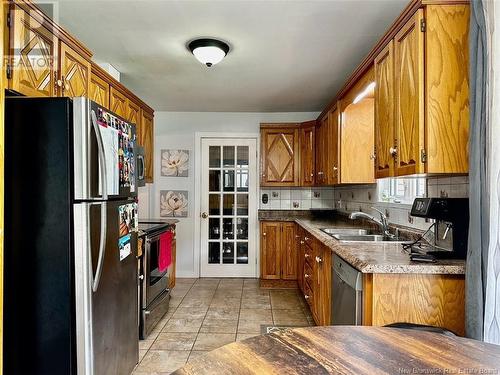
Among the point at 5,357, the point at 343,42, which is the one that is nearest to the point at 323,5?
the point at 343,42

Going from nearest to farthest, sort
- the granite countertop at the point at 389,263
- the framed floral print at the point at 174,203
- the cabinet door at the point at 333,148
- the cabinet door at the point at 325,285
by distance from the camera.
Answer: the granite countertop at the point at 389,263
the cabinet door at the point at 325,285
the cabinet door at the point at 333,148
the framed floral print at the point at 174,203

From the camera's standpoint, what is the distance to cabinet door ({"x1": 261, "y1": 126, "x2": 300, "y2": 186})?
4527 millimetres

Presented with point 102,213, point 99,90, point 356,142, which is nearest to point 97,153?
point 102,213

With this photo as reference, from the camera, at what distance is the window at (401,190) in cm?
246

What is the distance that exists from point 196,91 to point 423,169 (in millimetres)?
2934

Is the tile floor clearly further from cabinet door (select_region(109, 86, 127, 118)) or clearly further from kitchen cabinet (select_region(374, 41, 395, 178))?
cabinet door (select_region(109, 86, 127, 118))

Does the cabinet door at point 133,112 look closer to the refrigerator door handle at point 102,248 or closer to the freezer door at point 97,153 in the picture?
the freezer door at point 97,153

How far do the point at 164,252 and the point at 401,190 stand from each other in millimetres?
2296

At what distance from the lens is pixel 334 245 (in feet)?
6.91

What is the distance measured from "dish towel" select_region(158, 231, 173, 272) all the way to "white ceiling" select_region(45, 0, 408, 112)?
1.66 meters

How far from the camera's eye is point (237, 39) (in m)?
2.55

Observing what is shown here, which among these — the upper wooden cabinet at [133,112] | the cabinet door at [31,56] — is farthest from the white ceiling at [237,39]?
the cabinet door at [31,56]

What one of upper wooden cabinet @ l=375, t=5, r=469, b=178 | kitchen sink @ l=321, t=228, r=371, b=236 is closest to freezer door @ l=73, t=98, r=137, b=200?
upper wooden cabinet @ l=375, t=5, r=469, b=178

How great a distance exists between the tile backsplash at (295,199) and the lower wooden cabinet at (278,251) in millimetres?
553
